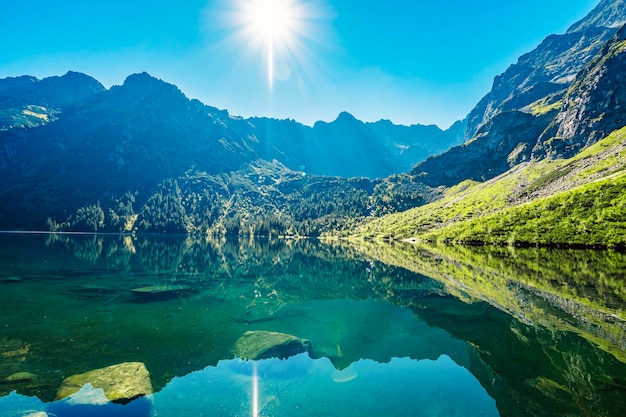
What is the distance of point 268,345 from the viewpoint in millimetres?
23625

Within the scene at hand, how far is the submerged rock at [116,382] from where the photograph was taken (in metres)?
15.4

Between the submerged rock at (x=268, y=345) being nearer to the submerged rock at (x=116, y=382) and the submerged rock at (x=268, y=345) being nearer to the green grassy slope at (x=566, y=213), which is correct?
the submerged rock at (x=116, y=382)

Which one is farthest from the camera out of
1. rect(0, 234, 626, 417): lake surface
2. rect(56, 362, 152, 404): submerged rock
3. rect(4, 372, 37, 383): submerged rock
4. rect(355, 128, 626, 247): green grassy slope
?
rect(355, 128, 626, 247): green grassy slope

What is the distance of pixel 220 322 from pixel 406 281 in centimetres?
3364

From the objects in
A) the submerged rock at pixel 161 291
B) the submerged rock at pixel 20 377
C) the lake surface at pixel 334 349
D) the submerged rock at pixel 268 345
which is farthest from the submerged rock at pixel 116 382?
the submerged rock at pixel 161 291

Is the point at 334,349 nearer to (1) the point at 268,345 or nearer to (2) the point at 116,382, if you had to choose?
(1) the point at 268,345

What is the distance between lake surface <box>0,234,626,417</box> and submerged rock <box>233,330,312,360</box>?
755 mm

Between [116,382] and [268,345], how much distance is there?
9.80m

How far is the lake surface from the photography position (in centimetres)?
1517

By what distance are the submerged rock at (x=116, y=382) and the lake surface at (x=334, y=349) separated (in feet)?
1.35

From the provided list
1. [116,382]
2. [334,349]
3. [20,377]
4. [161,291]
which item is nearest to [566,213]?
[334,349]

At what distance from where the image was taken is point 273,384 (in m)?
17.6

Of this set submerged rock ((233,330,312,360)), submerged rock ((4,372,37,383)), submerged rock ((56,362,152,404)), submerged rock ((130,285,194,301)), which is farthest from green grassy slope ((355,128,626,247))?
submerged rock ((4,372,37,383))

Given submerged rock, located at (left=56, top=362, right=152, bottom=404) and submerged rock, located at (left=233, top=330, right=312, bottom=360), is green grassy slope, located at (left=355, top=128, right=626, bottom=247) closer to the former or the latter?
submerged rock, located at (left=233, top=330, right=312, bottom=360)
